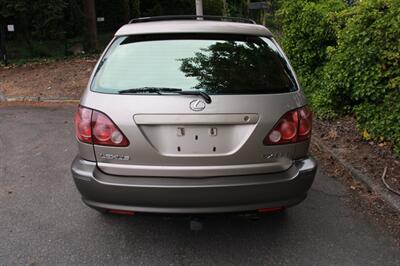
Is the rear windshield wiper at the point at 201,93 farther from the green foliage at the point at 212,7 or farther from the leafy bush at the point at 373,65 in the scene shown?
the green foliage at the point at 212,7

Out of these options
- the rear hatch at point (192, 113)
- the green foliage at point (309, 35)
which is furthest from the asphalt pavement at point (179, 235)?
the green foliage at point (309, 35)

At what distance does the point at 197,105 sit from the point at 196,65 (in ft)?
1.33

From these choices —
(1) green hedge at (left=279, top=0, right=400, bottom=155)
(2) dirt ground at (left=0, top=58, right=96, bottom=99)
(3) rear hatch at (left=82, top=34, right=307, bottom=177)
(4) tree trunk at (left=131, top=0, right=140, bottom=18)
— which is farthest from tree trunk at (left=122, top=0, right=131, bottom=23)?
(3) rear hatch at (left=82, top=34, right=307, bottom=177)

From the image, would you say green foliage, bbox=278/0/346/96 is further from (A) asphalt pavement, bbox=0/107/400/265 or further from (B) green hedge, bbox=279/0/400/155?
(A) asphalt pavement, bbox=0/107/400/265

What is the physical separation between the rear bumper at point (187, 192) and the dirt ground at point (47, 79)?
288 inches

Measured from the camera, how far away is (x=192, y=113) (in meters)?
3.12

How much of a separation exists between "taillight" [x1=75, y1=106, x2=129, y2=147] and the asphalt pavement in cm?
62

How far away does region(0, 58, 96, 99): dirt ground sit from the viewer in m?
10.6

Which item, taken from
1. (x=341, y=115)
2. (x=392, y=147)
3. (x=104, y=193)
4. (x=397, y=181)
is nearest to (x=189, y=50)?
(x=104, y=193)

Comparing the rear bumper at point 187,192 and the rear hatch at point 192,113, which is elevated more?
the rear hatch at point 192,113

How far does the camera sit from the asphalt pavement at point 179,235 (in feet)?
11.5

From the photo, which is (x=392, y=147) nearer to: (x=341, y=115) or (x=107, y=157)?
(x=341, y=115)

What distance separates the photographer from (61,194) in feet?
15.5

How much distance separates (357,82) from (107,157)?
155 inches
